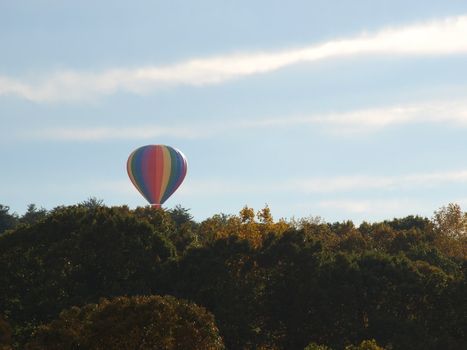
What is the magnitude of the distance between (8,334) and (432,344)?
2652 cm

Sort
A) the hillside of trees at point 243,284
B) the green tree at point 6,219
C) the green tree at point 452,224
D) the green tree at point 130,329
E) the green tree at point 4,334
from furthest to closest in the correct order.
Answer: the green tree at point 6,219
the green tree at point 452,224
the hillside of trees at point 243,284
the green tree at point 4,334
the green tree at point 130,329

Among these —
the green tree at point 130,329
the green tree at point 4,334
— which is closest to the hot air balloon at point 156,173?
the green tree at point 4,334

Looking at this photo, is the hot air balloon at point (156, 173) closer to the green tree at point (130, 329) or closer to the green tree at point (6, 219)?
the green tree at point (6, 219)

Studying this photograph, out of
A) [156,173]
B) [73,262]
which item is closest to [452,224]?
[156,173]

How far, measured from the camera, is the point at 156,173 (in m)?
130

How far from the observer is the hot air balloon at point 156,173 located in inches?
5094

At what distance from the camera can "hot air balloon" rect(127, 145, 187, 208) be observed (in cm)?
12938

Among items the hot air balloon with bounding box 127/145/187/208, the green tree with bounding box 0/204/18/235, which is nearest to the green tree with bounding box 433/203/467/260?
the hot air balloon with bounding box 127/145/187/208

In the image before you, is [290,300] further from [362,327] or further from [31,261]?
[31,261]

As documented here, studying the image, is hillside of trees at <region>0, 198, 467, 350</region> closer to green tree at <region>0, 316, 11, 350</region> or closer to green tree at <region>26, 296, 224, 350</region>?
green tree at <region>0, 316, 11, 350</region>

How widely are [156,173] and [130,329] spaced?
8021 centimetres

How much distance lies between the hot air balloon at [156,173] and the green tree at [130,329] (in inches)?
3018

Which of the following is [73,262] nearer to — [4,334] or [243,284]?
[243,284]

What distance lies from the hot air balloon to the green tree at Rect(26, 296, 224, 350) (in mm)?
76663
